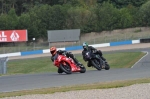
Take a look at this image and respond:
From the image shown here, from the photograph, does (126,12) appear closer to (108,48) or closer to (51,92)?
(108,48)

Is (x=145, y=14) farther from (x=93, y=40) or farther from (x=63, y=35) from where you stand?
(x=63, y=35)

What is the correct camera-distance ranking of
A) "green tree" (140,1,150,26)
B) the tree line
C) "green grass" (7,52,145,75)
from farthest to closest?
"green tree" (140,1,150,26) → the tree line → "green grass" (7,52,145,75)

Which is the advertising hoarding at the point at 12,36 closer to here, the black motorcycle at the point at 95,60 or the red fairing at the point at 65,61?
the black motorcycle at the point at 95,60

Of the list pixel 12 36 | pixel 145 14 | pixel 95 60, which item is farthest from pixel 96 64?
pixel 145 14

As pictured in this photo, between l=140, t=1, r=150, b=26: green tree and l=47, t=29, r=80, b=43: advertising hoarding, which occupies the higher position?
l=140, t=1, r=150, b=26: green tree

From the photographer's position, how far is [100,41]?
6656cm

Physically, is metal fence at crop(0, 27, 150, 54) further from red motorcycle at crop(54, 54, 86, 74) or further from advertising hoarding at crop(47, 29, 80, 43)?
red motorcycle at crop(54, 54, 86, 74)

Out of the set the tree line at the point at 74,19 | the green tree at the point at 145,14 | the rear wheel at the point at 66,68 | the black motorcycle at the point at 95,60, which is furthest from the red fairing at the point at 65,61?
the green tree at the point at 145,14

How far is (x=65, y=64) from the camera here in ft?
68.4

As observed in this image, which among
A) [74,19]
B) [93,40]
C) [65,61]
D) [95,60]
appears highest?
[65,61]

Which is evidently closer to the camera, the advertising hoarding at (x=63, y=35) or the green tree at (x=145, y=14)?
the advertising hoarding at (x=63, y=35)

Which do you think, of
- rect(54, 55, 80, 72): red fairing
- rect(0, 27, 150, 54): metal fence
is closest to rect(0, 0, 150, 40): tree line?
rect(0, 27, 150, 54): metal fence

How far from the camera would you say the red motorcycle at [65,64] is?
67.5ft

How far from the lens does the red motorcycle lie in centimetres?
2056
